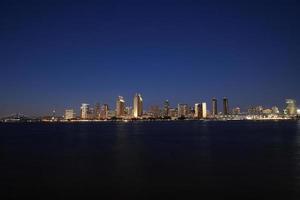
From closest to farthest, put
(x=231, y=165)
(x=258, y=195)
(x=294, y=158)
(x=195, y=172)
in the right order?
(x=258, y=195)
(x=195, y=172)
(x=231, y=165)
(x=294, y=158)

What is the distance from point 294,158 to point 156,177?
16.8 m

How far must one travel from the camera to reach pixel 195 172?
27.3 meters

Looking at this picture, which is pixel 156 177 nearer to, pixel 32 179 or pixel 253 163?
pixel 32 179

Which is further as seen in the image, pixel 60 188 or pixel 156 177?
pixel 156 177

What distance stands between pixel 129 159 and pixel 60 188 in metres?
14.8

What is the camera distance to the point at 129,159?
36.3m

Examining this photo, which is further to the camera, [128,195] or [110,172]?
[110,172]

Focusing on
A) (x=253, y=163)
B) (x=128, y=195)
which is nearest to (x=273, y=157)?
(x=253, y=163)

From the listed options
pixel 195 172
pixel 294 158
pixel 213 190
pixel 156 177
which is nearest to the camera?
pixel 213 190

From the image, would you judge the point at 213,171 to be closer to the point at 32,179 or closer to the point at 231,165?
the point at 231,165

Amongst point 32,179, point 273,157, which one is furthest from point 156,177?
point 273,157

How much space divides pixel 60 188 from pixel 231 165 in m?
14.8

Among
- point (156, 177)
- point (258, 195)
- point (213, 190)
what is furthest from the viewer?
point (156, 177)

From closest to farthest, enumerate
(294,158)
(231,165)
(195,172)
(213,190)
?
(213,190), (195,172), (231,165), (294,158)
